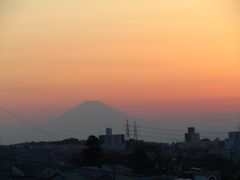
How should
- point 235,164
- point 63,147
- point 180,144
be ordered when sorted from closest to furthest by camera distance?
point 235,164, point 63,147, point 180,144

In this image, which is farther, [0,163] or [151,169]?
[151,169]

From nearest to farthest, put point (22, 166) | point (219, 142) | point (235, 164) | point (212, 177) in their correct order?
point (212, 177), point (22, 166), point (235, 164), point (219, 142)

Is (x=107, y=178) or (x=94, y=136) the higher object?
(x=94, y=136)

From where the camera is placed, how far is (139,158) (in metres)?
29.3

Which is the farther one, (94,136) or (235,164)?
(235,164)

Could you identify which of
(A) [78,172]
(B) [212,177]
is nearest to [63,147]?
(A) [78,172]

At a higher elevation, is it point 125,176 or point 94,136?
point 94,136

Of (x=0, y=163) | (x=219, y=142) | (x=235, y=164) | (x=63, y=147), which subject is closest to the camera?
(x=0, y=163)

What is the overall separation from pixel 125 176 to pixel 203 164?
11.5 metres

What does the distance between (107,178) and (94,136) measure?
8783mm

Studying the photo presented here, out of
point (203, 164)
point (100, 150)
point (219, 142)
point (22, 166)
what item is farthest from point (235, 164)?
point (219, 142)

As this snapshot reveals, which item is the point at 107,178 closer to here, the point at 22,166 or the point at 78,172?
the point at 78,172

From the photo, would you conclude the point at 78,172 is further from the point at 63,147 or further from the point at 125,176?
the point at 63,147

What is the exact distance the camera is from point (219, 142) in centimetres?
5609
